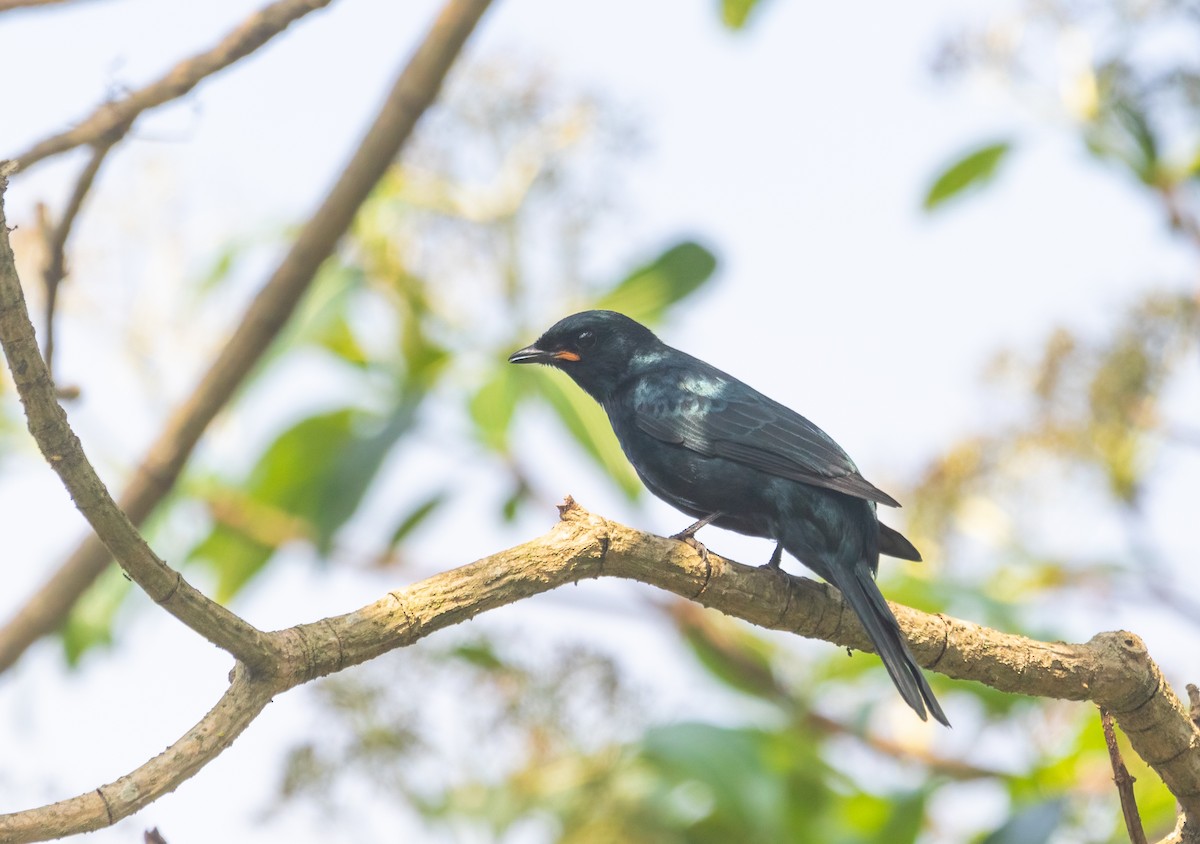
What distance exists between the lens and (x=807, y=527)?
405 centimetres

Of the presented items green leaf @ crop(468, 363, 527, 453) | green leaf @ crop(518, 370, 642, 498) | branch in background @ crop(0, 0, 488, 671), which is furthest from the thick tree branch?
green leaf @ crop(518, 370, 642, 498)

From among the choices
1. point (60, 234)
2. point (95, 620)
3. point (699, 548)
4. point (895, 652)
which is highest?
point (95, 620)

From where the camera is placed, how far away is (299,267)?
4.53 metres

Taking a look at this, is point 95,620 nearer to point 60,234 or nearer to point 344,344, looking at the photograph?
point 344,344

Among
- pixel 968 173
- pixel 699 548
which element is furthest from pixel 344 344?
pixel 699 548

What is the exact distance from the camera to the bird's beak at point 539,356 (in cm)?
498

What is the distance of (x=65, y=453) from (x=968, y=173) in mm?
5004

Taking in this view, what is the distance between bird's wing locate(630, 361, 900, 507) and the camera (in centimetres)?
407

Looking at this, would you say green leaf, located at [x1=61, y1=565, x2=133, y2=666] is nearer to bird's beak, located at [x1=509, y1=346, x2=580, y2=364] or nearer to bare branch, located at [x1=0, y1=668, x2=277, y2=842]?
bird's beak, located at [x1=509, y1=346, x2=580, y2=364]

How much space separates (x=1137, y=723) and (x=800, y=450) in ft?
4.23

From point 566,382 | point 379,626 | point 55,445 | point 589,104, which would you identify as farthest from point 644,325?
point 55,445

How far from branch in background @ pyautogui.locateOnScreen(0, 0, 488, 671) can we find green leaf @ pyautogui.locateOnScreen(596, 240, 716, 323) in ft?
4.37

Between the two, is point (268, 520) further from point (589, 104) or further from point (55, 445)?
point (55, 445)

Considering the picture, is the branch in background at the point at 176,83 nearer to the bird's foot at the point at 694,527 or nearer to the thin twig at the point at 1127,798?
the bird's foot at the point at 694,527
